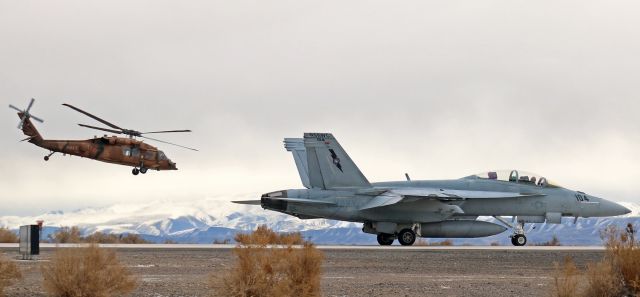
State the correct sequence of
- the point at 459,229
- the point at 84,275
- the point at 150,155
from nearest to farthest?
the point at 84,275 < the point at 459,229 < the point at 150,155

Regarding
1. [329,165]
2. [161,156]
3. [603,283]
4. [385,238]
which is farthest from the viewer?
[161,156]

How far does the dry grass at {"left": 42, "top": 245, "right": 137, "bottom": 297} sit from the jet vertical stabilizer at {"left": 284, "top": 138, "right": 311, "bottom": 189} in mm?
29428

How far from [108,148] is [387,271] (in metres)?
31.8

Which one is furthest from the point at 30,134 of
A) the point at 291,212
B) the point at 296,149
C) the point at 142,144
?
the point at 291,212

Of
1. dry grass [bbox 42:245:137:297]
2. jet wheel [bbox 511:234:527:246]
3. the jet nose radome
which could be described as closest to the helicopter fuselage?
jet wheel [bbox 511:234:527:246]

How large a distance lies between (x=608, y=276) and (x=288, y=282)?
5340 millimetres

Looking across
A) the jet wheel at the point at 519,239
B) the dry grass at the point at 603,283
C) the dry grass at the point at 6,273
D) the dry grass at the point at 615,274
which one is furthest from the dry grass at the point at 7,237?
the dry grass at the point at 603,283

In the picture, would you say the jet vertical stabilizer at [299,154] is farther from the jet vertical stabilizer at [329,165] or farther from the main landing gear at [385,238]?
the main landing gear at [385,238]

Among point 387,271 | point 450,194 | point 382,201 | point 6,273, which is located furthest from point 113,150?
point 6,273

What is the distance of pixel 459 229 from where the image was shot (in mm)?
39562

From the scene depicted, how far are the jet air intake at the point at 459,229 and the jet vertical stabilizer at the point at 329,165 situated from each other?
297 centimetres

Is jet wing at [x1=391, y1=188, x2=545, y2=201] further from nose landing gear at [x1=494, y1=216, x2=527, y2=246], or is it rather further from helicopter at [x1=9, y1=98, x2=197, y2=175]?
helicopter at [x1=9, y1=98, x2=197, y2=175]

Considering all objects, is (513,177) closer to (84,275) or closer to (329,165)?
(329,165)

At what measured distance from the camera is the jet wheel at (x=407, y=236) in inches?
1575
